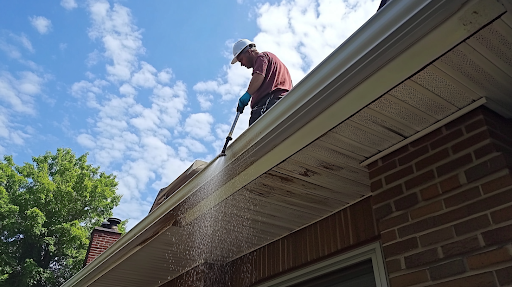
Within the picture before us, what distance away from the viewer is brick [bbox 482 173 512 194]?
1688mm

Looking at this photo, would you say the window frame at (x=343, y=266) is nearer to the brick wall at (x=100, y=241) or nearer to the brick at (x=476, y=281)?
the brick at (x=476, y=281)

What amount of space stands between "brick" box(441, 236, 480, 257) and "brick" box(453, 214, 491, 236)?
0.04m

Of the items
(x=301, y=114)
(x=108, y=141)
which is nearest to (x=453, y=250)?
(x=301, y=114)

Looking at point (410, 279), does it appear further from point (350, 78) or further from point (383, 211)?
point (350, 78)

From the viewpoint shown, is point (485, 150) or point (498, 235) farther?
point (485, 150)

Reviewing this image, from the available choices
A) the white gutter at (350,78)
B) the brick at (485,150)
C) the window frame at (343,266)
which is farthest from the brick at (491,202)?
the window frame at (343,266)

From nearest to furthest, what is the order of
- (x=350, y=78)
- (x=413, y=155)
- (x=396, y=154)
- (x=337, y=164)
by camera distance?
(x=350, y=78), (x=413, y=155), (x=396, y=154), (x=337, y=164)

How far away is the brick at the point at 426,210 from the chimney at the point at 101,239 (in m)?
8.42

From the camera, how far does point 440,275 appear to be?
5.87 feet

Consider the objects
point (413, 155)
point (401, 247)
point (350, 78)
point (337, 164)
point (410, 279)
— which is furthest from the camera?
point (337, 164)

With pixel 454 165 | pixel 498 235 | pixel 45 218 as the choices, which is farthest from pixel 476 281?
pixel 45 218

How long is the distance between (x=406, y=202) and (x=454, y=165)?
0.32 meters

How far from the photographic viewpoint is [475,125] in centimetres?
191

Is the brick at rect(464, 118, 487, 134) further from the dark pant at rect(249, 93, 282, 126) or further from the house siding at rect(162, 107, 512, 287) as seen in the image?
the dark pant at rect(249, 93, 282, 126)
